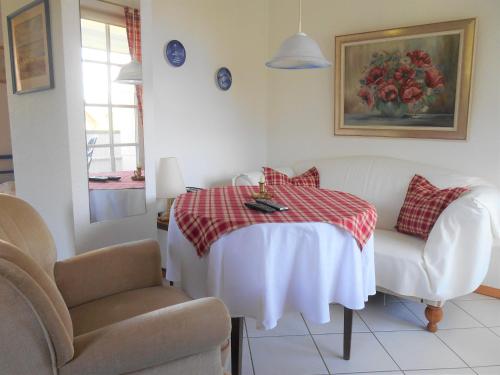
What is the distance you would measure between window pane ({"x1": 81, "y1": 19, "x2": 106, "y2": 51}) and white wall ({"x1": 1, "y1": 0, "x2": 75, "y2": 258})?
13cm

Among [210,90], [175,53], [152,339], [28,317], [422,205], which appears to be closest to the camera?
[28,317]

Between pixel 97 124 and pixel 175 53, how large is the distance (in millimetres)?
1014

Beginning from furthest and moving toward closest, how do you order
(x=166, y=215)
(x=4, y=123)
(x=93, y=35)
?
(x=4, y=123) → (x=166, y=215) → (x=93, y=35)

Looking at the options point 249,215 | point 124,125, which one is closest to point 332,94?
point 124,125

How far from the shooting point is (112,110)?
241 cm

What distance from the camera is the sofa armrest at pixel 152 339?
1099 mm

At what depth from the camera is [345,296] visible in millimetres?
1764

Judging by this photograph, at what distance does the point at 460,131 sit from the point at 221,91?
1.92 m

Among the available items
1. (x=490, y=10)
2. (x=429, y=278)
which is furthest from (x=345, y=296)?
(x=490, y=10)

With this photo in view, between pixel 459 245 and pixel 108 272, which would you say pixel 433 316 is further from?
pixel 108 272

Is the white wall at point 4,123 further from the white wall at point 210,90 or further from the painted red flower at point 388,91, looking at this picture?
the painted red flower at point 388,91

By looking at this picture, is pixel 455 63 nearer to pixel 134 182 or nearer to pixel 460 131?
pixel 460 131

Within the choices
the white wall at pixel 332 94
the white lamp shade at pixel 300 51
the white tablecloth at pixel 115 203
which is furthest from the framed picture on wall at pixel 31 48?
the white wall at pixel 332 94

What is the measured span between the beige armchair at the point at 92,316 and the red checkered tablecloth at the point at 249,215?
268 millimetres
